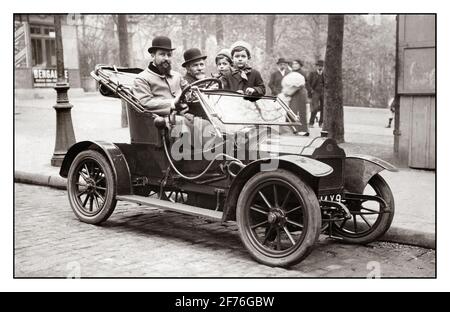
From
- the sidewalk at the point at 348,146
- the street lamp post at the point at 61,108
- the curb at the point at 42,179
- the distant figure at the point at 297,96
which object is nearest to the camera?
the sidewalk at the point at 348,146

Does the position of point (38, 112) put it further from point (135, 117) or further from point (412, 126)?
point (412, 126)

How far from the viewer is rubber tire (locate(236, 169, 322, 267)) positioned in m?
4.24

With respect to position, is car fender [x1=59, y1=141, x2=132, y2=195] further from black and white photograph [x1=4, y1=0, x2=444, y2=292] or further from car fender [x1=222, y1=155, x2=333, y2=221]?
car fender [x1=222, y1=155, x2=333, y2=221]

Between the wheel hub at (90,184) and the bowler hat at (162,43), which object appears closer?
the bowler hat at (162,43)

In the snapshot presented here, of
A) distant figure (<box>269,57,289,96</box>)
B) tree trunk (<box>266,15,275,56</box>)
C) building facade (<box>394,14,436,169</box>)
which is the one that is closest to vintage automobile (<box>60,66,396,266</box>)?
building facade (<box>394,14,436,169</box>)

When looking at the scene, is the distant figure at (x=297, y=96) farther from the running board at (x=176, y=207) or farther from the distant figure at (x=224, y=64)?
the running board at (x=176, y=207)

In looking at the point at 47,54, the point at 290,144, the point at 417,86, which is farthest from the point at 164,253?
the point at 47,54

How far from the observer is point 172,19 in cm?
1277

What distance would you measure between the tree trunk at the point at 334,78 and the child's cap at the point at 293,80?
1.70 metres

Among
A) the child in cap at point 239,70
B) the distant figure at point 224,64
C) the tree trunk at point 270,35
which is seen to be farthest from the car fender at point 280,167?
the tree trunk at point 270,35

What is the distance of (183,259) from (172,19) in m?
9.03

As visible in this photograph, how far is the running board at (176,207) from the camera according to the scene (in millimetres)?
4977

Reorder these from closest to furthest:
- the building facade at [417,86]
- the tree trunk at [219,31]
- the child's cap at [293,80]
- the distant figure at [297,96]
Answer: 1. the building facade at [417,86]
2. the distant figure at [297,96]
3. the child's cap at [293,80]
4. the tree trunk at [219,31]

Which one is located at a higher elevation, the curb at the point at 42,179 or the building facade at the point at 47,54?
the building facade at the point at 47,54
